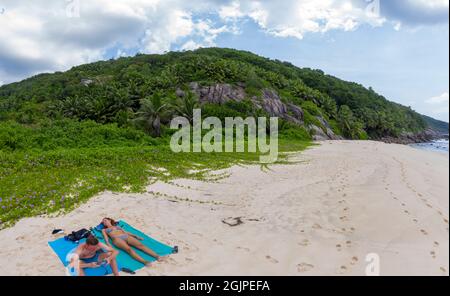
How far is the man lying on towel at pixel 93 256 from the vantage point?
20.5 ft

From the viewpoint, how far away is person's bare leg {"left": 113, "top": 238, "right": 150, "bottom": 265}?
6.43 m

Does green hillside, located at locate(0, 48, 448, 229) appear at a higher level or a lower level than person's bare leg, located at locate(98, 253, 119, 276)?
higher

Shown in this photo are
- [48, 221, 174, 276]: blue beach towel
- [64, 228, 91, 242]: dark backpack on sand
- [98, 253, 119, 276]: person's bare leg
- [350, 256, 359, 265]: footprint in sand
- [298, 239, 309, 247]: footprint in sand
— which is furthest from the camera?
[64, 228, 91, 242]: dark backpack on sand

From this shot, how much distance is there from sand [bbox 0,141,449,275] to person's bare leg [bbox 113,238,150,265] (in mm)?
317

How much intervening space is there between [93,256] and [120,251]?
0.55 metres

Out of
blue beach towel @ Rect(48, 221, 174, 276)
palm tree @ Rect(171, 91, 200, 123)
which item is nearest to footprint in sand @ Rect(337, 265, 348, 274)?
blue beach towel @ Rect(48, 221, 174, 276)

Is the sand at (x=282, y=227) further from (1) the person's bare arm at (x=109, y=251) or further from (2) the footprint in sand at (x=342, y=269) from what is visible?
(1) the person's bare arm at (x=109, y=251)

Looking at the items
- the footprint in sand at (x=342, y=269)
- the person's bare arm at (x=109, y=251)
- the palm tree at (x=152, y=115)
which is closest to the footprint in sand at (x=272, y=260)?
the footprint in sand at (x=342, y=269)

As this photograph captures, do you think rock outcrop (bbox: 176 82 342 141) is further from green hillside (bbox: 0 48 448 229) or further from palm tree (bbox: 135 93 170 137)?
palm tree (bbox: 135 93 170 137)

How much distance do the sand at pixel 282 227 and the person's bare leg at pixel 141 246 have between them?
0.33 m

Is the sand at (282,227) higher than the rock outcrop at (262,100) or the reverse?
the reverse

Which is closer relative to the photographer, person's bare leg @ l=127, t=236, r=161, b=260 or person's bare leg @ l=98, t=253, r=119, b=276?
person's bare leg @ l=98, t=253, r=119, b=276

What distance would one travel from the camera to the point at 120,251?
22.7ft

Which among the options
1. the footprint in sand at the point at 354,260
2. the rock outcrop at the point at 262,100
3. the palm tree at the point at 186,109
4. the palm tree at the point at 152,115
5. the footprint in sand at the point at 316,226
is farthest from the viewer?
the rock outcrop at the point at 262,100
